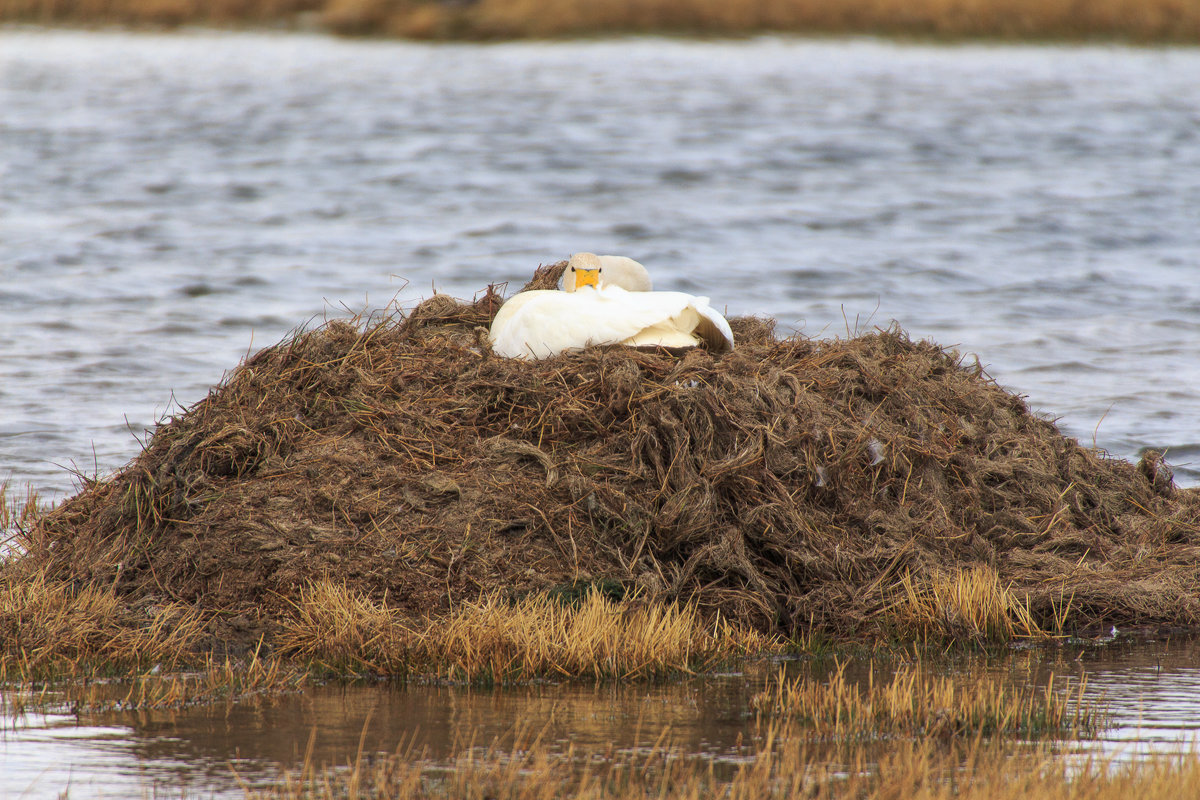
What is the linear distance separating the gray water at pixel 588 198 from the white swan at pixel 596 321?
2486 millimetres

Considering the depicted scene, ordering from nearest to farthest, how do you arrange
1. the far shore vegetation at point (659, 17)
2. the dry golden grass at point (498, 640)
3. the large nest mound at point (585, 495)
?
the dry golden grass at point (498, 640)
the large nest mound at point (585, 495)
the far shore vegetation at point (659, 17)

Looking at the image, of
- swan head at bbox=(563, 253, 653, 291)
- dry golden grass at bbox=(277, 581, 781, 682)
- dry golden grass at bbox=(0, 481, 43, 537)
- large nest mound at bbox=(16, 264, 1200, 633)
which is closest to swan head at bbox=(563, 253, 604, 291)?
swan head at bbox=(563, 253, 653, 291)

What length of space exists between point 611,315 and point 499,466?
1169 mm

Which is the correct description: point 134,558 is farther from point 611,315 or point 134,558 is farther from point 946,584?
point 946,584

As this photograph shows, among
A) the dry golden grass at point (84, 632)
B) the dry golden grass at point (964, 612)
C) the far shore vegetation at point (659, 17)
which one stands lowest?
the dry golden grass at point (964, 612)

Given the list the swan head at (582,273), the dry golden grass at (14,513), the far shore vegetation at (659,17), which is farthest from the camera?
the far shore vegetation at (659,17)

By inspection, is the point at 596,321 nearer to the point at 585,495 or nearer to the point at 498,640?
the point at 585,495

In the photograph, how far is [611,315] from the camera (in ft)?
27.9

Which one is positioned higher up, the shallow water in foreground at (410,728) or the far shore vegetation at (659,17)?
the far shore vegetation at (659,17)

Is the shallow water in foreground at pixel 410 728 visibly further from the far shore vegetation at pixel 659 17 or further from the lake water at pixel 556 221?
the far shore vegetation at pixel 659 17

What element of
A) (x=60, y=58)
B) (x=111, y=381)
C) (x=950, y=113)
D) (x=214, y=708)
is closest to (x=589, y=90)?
(x=950, y=113)

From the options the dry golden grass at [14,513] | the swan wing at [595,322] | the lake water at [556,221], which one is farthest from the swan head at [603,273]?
the dry golden grass at [14,513]

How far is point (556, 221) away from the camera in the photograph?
99.1 ft

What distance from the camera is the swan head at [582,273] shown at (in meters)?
8.91
